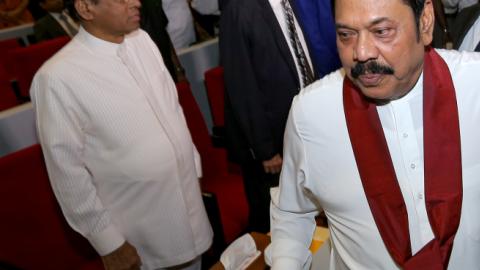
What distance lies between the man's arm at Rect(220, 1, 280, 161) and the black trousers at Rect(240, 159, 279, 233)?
0.18 metres

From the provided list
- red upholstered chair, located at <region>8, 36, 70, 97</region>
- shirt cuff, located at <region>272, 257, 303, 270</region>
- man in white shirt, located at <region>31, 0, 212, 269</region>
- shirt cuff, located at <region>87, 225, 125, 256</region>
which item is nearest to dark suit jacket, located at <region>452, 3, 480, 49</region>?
shirt cuff, located at <region>272, 257, 303, 270</region>

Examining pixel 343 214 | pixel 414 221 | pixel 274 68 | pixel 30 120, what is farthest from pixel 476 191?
pixel 30 120

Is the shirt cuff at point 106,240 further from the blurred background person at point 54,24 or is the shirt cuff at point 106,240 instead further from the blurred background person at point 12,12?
the blurred background person at point 12,12

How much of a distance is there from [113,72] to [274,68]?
72cm

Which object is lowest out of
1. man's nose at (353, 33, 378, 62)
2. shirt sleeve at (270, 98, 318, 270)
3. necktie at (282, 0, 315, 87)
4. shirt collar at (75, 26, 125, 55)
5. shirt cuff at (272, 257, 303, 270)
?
shirt cuff at (272, 257, 303, 270)

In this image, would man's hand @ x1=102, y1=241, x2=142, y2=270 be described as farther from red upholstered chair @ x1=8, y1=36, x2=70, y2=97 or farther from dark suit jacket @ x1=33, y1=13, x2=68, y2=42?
dark suit jacket @ x1=33, y1=13, x2=68, y2=42

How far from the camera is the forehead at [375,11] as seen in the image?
2.85 feet

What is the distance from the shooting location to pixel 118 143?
1.58 meters

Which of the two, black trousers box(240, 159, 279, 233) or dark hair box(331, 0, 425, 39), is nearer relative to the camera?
dark hair box(331, 0, 425, 39)

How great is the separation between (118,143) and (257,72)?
29.5 inches

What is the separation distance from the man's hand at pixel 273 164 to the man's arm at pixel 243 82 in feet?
0.09

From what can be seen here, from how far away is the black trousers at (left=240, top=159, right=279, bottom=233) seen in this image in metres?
2.29

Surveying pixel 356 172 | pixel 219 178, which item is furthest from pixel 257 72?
pixel 356 172

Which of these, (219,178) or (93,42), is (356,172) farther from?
(219,178)
